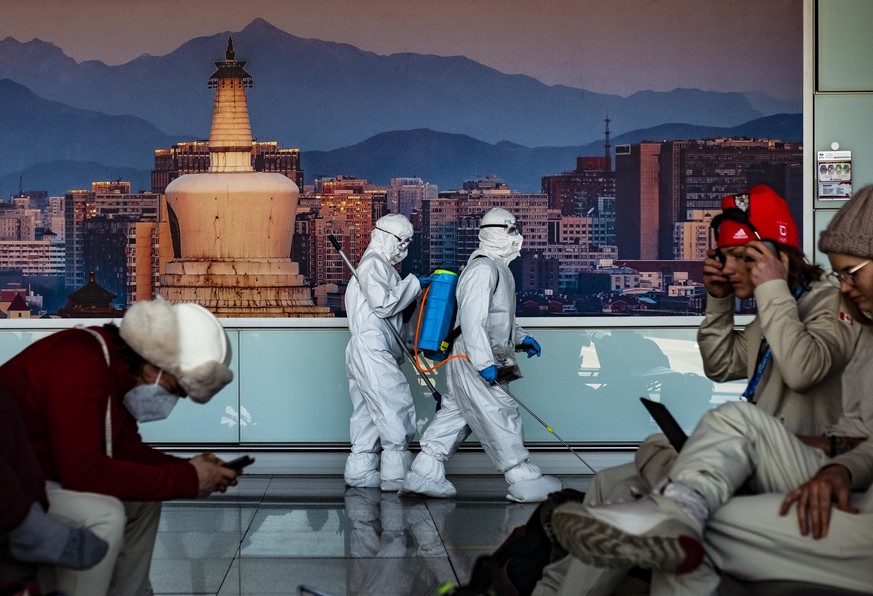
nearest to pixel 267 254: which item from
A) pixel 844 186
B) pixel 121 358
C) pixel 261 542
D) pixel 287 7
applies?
pixel 287 7

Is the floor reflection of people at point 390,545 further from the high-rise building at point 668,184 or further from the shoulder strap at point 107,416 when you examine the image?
the high-rise building at point 668,184

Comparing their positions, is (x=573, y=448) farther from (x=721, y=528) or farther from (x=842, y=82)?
(x=721, y=528)

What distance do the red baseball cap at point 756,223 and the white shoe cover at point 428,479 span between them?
336 centimetres

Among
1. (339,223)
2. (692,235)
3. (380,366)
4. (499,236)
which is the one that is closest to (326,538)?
(380,366)

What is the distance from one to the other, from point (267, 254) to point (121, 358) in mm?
4971

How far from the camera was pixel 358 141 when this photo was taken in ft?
27.4

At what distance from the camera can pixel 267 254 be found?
8320mm

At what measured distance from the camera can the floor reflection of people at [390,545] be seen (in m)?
4.85

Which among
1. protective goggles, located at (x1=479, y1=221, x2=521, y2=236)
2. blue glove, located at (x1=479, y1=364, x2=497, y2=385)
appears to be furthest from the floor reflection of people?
protective goggles, located at (x1=479, y1=221, x2=521, y2=236)

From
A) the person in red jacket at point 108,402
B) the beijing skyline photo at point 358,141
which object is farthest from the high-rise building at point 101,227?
the person in red jacket at point 108,402

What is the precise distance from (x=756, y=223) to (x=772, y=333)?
1.51 feet

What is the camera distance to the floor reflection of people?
15.9 ft

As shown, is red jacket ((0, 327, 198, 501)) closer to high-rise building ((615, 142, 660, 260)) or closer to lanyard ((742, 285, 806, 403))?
lanyard ((742, 285, 806, 403))

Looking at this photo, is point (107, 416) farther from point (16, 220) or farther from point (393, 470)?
point (16, 220)
